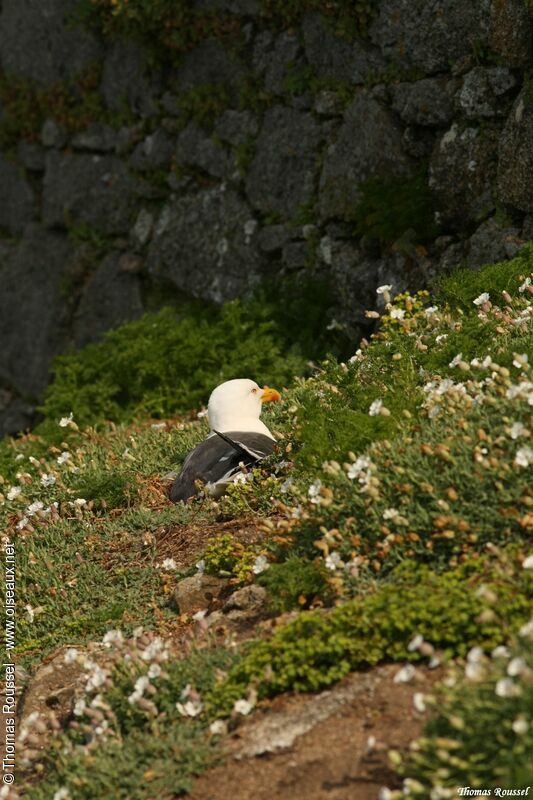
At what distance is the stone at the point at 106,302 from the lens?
11.0m

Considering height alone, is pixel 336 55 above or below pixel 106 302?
above

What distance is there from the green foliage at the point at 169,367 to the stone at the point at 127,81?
2.62m

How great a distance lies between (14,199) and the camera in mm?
12750

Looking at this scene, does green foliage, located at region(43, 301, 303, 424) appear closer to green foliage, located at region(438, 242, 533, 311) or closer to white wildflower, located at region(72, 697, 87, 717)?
green foliage, located at region(438, 242, 533, 311)

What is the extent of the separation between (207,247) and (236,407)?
4204mm

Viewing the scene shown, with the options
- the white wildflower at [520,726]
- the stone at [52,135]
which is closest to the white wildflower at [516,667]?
the white wildflower at [520,726]

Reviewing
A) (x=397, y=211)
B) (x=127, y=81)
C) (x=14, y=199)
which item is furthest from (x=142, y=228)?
(x=397, y=211)

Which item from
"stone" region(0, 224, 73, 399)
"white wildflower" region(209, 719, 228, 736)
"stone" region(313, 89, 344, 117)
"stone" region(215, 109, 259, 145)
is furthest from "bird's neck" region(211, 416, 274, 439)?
"stone" region(0, 224, 73, 399)

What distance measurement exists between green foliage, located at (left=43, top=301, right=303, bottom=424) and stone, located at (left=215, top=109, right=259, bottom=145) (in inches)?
62.4

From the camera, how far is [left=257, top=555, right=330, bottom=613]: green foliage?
14.5 ft

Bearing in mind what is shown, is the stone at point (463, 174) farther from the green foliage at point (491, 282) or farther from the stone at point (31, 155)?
the stone at point (31, 155)

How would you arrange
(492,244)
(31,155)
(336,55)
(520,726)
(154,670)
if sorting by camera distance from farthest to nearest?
(31,155) < (336,55) < (492,244) < (154,670) < (520,726)

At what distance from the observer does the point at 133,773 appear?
12.5 ft

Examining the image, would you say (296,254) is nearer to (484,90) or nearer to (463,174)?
(463,174)
